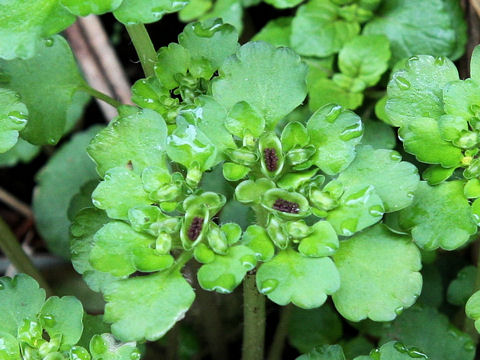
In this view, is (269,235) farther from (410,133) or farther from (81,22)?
(81,22)

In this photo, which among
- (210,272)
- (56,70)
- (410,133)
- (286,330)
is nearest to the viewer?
(210,272)

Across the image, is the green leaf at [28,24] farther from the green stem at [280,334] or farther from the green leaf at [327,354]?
the green stem at [280,334]

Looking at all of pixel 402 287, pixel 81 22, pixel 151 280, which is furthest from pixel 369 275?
pixel 81 22

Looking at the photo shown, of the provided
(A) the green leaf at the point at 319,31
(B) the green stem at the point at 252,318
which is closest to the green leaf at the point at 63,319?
(B) the green stem at the point at 252,318

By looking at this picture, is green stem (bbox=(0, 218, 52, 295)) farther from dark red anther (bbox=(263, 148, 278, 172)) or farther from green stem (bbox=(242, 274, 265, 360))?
dark red anther (bbox=(263, 148, 278, 172))

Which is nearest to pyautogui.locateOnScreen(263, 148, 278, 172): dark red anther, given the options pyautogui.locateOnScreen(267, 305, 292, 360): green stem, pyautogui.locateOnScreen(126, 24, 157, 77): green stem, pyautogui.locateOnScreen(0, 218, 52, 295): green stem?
pyautogui.locateOnScreen(126, 24, 157, 77): green stem
